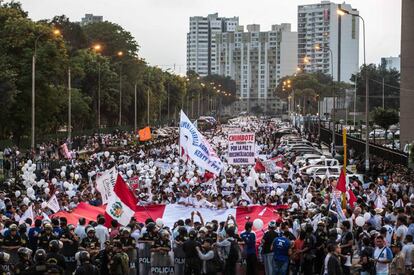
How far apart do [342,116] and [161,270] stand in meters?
135

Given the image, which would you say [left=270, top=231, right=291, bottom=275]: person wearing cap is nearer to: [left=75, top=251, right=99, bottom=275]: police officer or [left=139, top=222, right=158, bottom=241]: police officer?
[left=139, top=222, right=158, bottom=241]: police officer

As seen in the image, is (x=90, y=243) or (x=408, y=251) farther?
(x=90, y=243)

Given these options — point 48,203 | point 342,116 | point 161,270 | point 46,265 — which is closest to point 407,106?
point 48,203

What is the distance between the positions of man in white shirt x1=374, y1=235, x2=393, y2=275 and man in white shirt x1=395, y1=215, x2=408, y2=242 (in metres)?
1.45

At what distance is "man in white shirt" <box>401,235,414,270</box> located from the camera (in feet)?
48.9

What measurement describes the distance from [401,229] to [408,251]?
5.68 feet

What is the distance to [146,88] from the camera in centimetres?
11138

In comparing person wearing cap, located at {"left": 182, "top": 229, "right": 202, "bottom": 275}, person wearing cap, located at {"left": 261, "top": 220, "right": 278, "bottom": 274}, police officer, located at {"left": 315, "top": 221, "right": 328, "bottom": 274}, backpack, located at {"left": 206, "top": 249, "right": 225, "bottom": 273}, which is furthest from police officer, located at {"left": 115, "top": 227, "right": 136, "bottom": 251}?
A: police officer, located at {"left": 315, "top": 221, "right": 328, "bottom": 274}

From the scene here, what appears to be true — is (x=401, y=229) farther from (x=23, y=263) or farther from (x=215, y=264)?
(x=23, y=263)

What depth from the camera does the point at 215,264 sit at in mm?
16188

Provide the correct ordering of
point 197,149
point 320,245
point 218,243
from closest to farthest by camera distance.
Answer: point 218,243 < point 320,245 < point 197,149

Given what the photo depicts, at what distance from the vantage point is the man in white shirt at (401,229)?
16.6m

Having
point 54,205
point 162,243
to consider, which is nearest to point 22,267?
point 162,243

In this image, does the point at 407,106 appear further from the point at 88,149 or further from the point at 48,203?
the point at 48,203
